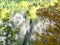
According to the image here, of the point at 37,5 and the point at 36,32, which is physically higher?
the point at 37,5

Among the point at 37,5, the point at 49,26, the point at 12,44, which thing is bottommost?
the point at 12,44

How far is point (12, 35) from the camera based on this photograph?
3.62 metres

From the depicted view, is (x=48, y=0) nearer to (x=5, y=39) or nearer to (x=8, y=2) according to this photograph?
(x=8, y=2)

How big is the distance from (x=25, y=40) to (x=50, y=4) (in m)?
0.65

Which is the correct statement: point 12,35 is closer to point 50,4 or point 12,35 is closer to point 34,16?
point 34,16

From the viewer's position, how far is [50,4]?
361 centimetres

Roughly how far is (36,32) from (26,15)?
31 centimetres

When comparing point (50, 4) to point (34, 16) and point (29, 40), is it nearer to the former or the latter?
point (34, 16)

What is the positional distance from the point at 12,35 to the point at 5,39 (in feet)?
0.39

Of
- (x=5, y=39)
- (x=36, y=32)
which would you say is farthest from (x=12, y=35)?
(x=36, y=32)

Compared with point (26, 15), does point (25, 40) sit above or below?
below

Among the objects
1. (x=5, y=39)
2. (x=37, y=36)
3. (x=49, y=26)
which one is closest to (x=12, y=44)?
(x=5, y=39)

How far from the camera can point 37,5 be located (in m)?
3.66

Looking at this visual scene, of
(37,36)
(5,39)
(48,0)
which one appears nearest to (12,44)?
(5,39)
